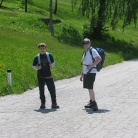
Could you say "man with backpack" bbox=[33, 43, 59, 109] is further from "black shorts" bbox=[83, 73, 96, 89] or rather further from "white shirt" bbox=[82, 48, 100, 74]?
"black shorts" bbox=[83, 73, 96, 89]

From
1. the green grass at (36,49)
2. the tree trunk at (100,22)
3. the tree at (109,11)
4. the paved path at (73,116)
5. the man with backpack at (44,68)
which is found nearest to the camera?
the paved path at (73,116)

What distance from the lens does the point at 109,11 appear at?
126ft

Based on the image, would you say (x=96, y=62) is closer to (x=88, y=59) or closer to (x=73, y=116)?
(x=88, y=59)

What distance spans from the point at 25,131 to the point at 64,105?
351cm

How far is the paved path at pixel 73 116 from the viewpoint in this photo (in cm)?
881

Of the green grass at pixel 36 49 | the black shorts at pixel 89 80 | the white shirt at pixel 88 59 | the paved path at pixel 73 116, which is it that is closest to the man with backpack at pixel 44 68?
the paved path at pixel 73 116

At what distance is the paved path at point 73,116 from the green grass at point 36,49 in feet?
6.35

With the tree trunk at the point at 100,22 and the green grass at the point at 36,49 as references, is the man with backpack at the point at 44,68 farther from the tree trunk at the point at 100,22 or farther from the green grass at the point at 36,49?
the tree trunk at the point at 100,22

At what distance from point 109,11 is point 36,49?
14.3 metres

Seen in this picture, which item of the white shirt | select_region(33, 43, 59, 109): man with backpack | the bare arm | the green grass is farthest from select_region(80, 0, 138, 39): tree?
the bare arm

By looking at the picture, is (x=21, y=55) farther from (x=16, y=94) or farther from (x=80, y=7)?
(x=80, y=7)

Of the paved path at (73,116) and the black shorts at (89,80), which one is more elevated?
the black shorts at (89,80)

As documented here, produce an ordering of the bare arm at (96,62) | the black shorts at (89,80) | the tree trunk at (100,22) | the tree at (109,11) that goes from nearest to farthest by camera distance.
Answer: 1. the bare arm at (96,62)
2. the black shorts at (89,80)
3. the tree at (109,11)
4. the tree trunk at (100,22)

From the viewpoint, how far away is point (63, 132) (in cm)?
884
